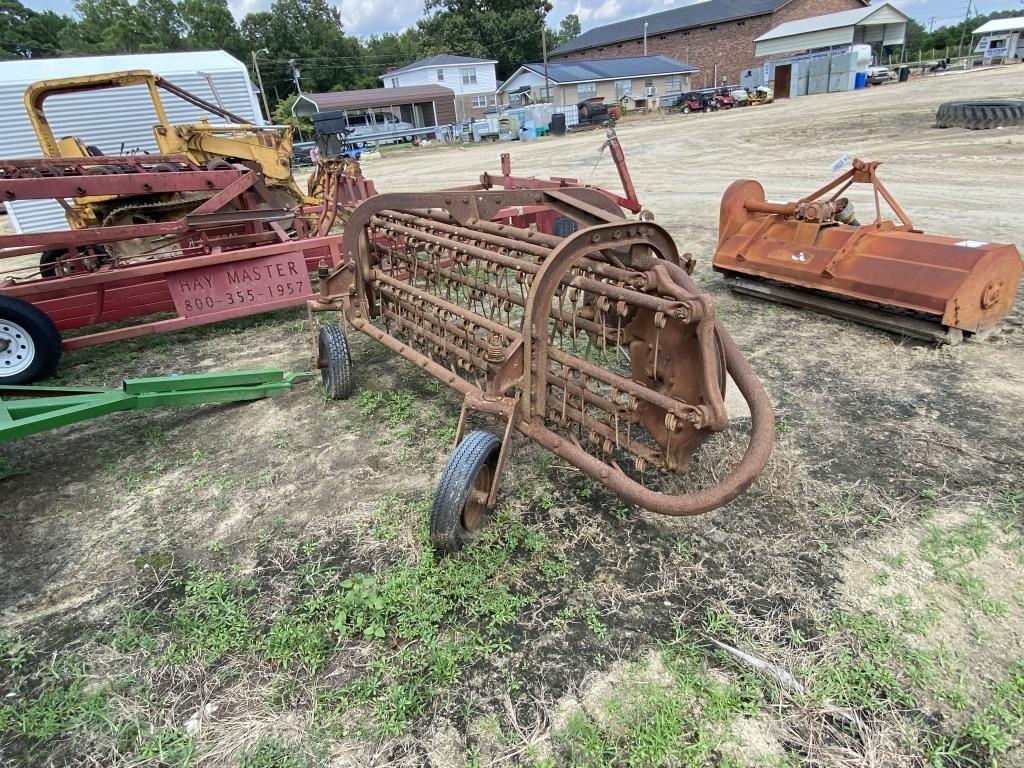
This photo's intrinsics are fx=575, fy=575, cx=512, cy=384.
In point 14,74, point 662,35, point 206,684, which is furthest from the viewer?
point 662,35

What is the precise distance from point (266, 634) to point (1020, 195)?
36.4 ft

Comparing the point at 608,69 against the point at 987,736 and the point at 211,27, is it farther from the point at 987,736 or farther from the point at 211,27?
the point at 987,736

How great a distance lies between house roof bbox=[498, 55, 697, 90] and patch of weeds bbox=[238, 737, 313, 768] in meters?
46.5

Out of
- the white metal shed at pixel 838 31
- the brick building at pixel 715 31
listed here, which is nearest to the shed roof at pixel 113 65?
the white metal shed at pixel 838 31

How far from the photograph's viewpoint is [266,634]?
2457mm

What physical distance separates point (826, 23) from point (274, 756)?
56.7m

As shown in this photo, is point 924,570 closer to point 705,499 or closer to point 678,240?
point 705,499

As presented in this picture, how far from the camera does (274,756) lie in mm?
1975

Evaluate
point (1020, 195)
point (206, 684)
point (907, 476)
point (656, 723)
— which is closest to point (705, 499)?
point (656, 723)

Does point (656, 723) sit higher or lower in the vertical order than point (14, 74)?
lower

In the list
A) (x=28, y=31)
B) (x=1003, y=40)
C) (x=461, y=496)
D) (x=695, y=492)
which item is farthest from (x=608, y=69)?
(x=28, y=31)

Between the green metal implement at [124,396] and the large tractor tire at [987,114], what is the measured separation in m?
18.1

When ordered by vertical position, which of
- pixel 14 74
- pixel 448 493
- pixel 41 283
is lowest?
pixel 448 493

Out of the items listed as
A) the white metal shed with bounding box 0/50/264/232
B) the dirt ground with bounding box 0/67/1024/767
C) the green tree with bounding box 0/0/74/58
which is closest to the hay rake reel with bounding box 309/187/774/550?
the dirt ground with bounding box 0/67/1024/767
